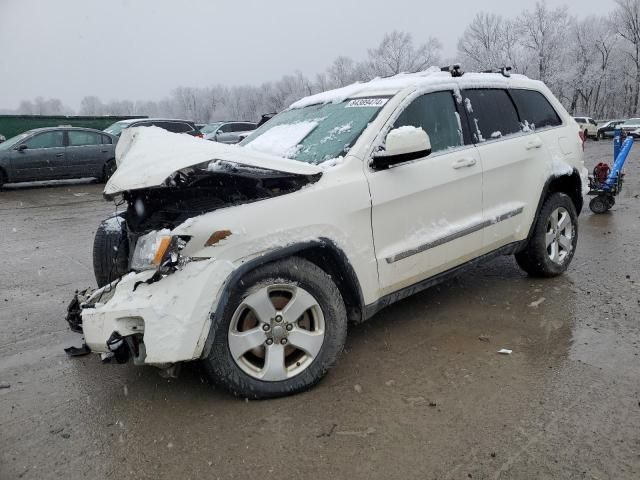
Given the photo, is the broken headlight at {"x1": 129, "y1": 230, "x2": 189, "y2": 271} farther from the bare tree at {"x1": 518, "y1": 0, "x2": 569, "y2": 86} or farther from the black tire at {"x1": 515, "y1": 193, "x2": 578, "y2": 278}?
the bare tree at {"x1": 518, "y1": 0, "x2": 569, "y2": 86}

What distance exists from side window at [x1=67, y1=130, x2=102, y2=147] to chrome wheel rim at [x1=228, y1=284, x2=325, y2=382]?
1269 cm

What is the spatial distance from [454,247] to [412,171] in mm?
667

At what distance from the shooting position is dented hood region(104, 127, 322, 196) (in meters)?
2.80

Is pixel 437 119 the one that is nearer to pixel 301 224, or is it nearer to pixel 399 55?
pixel 301 224

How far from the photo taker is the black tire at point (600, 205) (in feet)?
26.0

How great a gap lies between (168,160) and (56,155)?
12.1 meters

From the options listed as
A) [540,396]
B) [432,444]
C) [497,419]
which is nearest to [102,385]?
[432,444]

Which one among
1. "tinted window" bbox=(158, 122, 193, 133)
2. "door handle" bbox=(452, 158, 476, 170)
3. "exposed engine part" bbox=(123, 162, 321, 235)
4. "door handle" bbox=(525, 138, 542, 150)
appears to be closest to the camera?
"exposed engine part" bbox=(123, 162, 321, 235)

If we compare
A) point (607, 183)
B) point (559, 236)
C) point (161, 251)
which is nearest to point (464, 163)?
point (559, 236)

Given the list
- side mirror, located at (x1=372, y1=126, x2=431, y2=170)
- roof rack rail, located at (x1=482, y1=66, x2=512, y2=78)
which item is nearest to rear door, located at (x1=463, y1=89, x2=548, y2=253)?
roof rack rail, located at (x1=482, y1=66, x2=512, y2=78)

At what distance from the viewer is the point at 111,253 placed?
Result: 335 centimetres

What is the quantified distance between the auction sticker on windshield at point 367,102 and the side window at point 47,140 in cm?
1185

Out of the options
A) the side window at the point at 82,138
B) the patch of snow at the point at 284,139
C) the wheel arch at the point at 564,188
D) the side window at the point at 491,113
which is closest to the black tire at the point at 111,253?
the patch of snow at the point at 284,139

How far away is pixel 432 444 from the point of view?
2.52 metres
